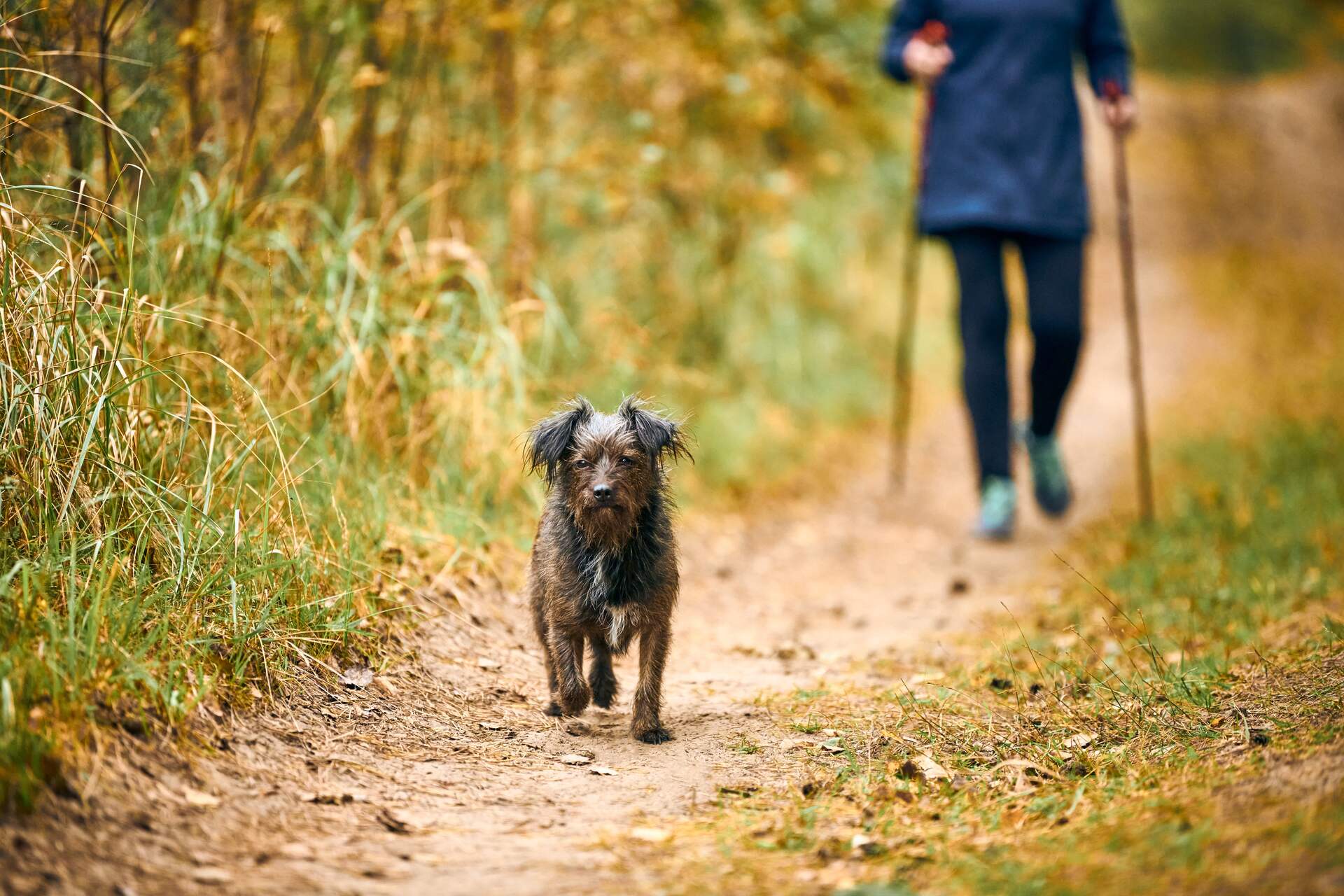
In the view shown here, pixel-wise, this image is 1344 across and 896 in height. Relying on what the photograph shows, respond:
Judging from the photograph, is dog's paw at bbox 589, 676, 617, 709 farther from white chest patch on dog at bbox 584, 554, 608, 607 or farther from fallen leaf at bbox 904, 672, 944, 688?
fallen leaf at bbox 904, 672, 944, 688

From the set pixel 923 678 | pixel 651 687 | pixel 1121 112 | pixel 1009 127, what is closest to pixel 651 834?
pixel 651 687

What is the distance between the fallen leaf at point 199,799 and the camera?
2705 millimetres

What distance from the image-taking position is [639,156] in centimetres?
691

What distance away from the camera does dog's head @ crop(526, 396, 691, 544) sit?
11.9ft

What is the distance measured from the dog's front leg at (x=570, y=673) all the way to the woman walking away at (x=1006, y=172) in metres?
3.38

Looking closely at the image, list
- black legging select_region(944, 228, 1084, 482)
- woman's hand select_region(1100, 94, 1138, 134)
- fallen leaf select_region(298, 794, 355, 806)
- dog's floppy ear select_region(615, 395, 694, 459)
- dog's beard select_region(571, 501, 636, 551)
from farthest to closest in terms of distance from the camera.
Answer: woman's hand select_region(1100, 94, 1138, 134)
black legging select_region(944, 228, 1084, 482)
dog's floppy ear select_region(615, 395, 694, 459)
dog's beard select_region(571, 501, 636, 551)
fallen leaf select_region(298, 794, 355, 806)

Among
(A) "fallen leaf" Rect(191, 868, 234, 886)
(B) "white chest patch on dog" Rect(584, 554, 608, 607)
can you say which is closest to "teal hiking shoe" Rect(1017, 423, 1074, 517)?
(B) "white chest patch on dog" Rect(584, 554, 608, 607)

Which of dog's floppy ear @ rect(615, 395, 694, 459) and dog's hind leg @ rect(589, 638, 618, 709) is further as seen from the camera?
dog's hind leg @ rect(589, 638, 618, 709)

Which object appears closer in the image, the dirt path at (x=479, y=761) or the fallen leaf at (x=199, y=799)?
the dirt path at (x=479, y=761)

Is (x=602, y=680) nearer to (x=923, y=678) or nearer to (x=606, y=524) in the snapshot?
(x=606, y=524)

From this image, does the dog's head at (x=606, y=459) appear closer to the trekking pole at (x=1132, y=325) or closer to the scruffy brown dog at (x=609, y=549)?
the scruffy brown dog at (x=609, y=549)

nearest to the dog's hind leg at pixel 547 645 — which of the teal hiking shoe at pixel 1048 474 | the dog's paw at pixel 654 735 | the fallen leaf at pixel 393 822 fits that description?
the dog's paw at pixel 654 735

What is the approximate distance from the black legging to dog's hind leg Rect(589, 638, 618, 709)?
3.13 metres

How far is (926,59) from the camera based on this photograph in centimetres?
630
